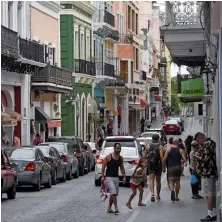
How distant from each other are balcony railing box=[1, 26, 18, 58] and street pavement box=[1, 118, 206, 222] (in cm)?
1020

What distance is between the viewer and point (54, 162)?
94.1 ft

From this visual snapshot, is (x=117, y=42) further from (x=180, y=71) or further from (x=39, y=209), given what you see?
(x=39, y=209)

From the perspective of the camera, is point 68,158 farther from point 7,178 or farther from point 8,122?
point 7,178

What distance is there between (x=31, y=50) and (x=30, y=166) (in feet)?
54.8

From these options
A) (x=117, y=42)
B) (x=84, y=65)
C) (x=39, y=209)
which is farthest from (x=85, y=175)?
(x=117, y=42)

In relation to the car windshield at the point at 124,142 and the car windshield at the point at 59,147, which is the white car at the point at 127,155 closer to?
the car windshield at the point at 124,142

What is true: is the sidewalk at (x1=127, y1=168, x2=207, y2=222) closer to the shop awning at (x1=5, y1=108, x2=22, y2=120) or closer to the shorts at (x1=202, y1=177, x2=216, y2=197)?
the shorts at (x1=202, y1=177, x2=216, y2=197)

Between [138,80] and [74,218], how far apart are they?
66814 millimetres

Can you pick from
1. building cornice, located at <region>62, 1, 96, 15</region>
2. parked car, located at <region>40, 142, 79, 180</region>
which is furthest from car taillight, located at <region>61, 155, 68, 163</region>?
building cornice, located at <region>62, 1, 96, 15</region>

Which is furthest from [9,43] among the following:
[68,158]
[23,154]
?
[23,154]

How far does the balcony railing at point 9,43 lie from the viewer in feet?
115

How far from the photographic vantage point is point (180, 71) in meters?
35.7

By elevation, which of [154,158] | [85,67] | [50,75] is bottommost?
[154,158]

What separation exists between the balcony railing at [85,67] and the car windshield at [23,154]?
30164 millimetres
